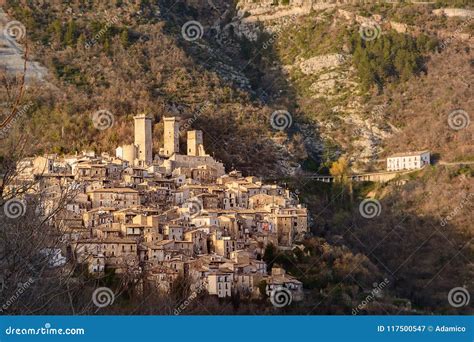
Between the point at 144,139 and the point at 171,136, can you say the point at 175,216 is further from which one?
the point at 171,136

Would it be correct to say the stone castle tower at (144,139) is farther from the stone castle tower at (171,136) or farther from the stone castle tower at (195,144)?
the stone castle tower at (195,144)

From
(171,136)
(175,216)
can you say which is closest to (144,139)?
(171,136)

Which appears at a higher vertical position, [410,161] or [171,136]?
[171,136]

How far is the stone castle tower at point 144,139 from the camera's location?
67.8 m

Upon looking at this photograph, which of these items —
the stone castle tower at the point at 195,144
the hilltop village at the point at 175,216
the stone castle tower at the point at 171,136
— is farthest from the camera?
the stone castle tower at the point at 195,144

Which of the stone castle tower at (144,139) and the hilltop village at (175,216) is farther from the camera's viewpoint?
the stone castle tower at (144,139)

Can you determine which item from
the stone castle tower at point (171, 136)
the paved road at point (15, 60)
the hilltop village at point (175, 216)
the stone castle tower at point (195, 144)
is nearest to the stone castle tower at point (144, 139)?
the hilltop village at point (175, 216)

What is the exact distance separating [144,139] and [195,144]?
306 centimetres

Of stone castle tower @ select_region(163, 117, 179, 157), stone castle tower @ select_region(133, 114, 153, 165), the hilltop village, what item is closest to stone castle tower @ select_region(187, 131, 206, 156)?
the hilltop village

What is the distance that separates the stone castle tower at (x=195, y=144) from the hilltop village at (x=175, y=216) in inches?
2.1

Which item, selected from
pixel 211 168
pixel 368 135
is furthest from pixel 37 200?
pixel 368 135

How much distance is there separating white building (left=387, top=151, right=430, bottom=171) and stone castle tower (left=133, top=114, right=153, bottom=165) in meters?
15.0

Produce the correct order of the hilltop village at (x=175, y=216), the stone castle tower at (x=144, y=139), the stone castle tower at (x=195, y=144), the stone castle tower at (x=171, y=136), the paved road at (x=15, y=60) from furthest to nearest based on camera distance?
the paved road at (x=15, y=60) < the stone castle tower at (x=195, y=144) < the stone castle tower at (x=171, y=136) < the stone castle tower at (x=144, y=139) < the hilltop village at (x=175, y=216)

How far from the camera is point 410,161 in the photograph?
244 feet
